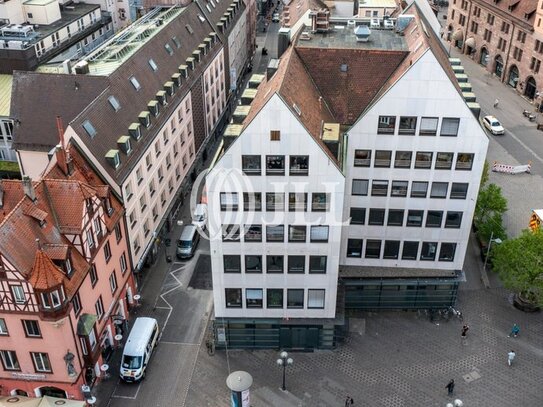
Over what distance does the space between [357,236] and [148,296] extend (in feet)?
75.4

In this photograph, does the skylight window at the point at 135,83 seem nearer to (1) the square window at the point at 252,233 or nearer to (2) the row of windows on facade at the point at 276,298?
(1) the square window at the point at 252,233

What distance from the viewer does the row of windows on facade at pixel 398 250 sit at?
56.8 m

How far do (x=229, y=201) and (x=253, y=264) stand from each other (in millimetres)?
6708

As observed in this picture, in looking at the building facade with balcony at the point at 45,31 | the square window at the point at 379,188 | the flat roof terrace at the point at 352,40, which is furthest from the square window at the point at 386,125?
the building facade with balcony at the point at 45,31

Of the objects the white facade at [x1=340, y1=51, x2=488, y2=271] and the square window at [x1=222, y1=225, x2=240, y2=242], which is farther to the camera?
the white facade at [x1=340, y1=51, x2=488, y2=271]

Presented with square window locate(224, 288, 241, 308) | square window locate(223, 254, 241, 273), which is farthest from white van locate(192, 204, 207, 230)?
square window locate(223, 254, 241, 273)

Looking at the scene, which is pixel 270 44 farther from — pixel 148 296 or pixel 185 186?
pixel 148 296

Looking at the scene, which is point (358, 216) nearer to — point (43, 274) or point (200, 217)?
point (200, 217)

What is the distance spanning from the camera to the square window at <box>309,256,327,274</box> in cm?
4994

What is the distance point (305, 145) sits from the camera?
44.7 metres

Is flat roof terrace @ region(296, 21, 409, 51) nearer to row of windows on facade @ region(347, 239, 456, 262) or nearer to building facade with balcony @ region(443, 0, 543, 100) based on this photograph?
row of windows on facade @ region(347, 239, 456, 262)

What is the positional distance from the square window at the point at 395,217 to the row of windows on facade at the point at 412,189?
5.75 feet

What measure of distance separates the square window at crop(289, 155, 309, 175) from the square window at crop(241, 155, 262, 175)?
2.56 m

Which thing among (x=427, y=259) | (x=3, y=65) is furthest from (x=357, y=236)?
(x=3, y=65)
